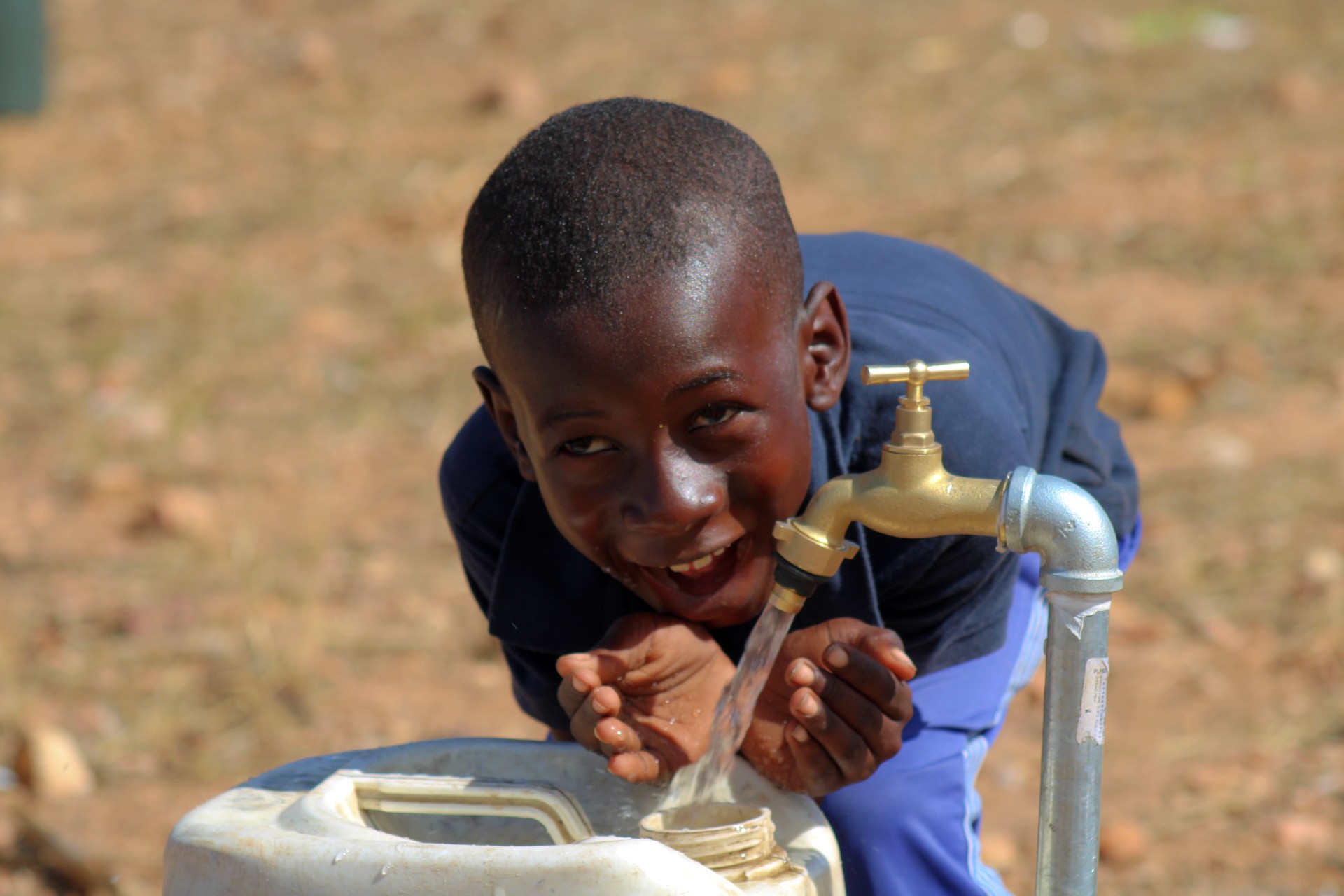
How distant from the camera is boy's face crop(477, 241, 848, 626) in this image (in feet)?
4.42

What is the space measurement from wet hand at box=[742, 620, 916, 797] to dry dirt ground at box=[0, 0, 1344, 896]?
2.99 ft

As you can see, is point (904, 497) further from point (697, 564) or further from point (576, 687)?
point (576, 687)

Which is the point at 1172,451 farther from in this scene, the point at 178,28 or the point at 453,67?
the point at 178,28

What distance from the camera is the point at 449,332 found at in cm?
432

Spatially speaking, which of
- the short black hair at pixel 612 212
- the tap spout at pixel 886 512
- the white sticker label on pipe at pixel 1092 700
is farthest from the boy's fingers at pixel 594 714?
the white sticker label on pipe at pixel 1092 700

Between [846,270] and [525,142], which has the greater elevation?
[525,142]

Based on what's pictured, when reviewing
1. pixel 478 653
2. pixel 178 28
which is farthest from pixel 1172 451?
pixel 178 28

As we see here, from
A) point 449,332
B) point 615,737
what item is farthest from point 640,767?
point 449,332

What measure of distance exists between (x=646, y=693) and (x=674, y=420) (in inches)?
14.4

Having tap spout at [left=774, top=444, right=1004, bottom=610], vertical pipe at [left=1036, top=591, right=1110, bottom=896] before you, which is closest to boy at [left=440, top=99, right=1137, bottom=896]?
tap spout at [left=774, top=444, right=1004, bottom=610]

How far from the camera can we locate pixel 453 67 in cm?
661

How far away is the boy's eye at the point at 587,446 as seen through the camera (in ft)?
4.59

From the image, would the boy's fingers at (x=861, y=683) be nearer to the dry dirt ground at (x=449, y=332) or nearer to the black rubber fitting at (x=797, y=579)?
the black rubber fitting at (x=797, y=579)

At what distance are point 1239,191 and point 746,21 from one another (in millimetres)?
2817
